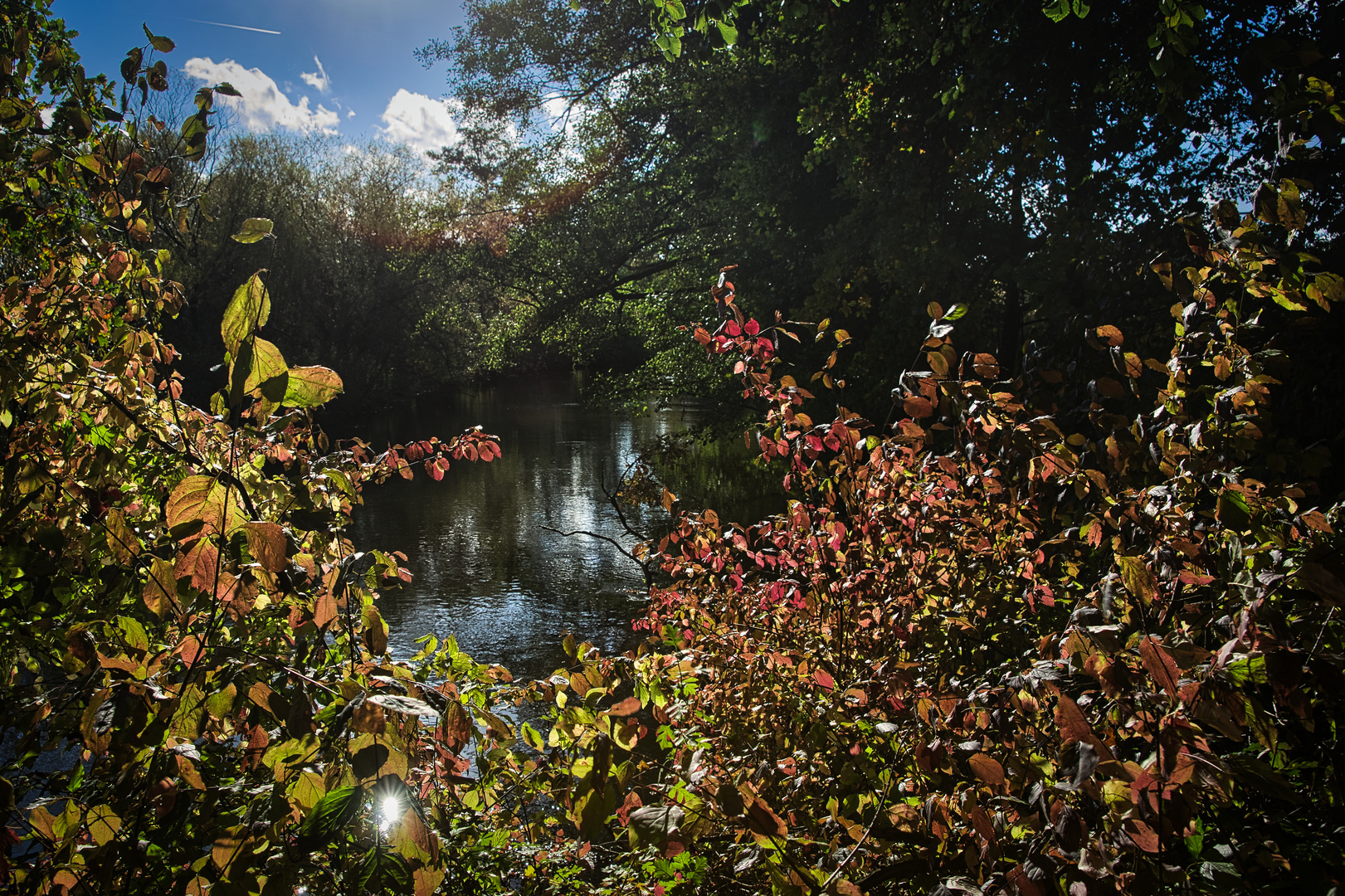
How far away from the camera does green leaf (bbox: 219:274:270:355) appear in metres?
0.92

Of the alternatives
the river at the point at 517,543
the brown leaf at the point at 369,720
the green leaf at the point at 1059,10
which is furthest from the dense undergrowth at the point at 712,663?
the river at the point at 517,543

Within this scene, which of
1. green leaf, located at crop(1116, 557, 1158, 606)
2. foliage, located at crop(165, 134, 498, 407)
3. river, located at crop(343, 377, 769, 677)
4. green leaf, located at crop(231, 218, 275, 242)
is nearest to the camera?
green leaf, located at crop(231, 218, 275, 242)

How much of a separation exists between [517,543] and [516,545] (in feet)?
0.21

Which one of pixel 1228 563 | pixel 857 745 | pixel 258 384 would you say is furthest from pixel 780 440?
pixel 258 384

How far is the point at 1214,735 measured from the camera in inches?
55.9

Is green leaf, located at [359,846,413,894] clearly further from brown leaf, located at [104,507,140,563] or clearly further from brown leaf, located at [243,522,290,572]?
brown leaf, located at [104,507,140,563]

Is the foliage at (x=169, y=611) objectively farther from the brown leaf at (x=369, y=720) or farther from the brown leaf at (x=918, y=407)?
the brown leaf at (x=918, y=407)

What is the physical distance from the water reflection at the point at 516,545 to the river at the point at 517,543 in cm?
2

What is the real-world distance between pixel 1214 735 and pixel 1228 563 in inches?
13.2

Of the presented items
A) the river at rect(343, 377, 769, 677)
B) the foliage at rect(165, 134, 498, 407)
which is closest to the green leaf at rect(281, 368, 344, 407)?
the river at rect(343, 377, 769, 677)

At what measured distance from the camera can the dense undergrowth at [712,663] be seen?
1.00m

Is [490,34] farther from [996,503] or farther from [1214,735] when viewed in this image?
[1214,735]

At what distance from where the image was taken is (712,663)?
2299mm

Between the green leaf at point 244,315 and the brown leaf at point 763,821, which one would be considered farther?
the brown leaf at point 763,821
